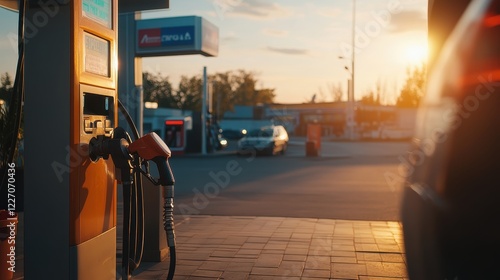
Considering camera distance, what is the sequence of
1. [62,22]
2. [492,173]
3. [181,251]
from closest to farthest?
[492,173] < [62,22] < [181,251]

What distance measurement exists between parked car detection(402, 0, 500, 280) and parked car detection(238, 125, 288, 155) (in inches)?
1079

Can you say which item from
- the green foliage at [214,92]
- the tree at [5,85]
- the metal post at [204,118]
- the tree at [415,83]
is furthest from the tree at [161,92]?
the tree at [5,85]

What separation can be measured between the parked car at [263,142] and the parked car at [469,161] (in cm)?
2741

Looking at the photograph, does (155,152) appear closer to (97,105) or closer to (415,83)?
(97,105)

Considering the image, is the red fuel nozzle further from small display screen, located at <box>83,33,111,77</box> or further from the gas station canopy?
the gas station canopy

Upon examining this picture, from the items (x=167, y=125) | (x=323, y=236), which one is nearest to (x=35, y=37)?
(x=323, y=236)

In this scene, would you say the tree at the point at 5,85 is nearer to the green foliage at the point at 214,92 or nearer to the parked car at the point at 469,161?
the parked car at the point at 469,161

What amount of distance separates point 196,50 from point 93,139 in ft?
48.1

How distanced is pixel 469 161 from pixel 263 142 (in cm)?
2760

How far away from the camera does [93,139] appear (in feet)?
12.7

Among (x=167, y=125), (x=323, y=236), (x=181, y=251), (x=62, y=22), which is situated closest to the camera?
(x=62, y=22)

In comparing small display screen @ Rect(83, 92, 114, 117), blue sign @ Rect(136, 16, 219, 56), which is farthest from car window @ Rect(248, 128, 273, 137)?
small display screen @ Rect(83, 92, 114, 117)

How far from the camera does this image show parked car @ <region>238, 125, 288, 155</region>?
2914 centimetres

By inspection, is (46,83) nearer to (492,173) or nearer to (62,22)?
(62,22)
